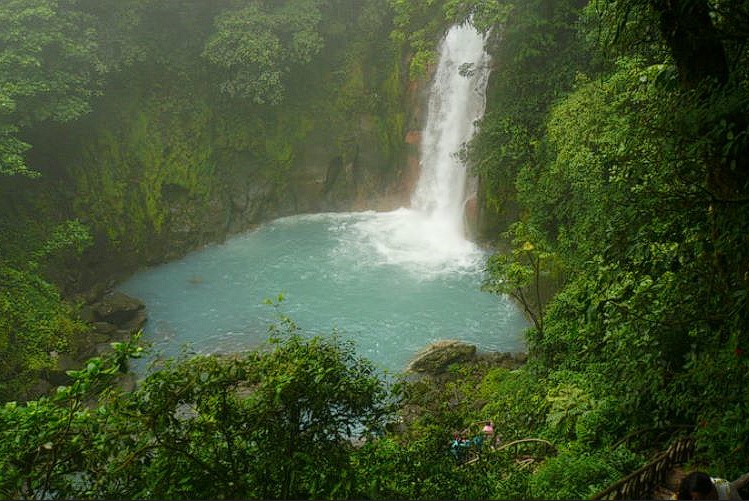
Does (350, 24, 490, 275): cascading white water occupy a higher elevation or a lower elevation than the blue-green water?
higher

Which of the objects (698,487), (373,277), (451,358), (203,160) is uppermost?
(203,160)

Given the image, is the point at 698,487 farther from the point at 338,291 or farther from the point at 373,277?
the point at 373,277

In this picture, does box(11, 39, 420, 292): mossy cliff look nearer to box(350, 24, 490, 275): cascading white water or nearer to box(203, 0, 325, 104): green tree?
box(350, 24, 490, 275): cascading white water

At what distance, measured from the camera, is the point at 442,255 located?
17703 millimetres

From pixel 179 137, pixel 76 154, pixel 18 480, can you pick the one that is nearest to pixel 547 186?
pixel 18 480

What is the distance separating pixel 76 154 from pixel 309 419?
51.7 ft

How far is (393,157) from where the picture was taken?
2136 cm

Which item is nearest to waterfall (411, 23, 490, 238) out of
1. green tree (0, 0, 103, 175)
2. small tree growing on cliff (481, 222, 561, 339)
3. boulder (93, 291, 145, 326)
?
small tree growing on cliff (481, 222, 561, 339)

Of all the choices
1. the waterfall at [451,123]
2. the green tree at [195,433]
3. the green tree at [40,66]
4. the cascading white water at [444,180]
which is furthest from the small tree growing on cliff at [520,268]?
the green tree at [40,66]

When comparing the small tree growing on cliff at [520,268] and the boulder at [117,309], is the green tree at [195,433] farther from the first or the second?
the boulder at [117,309]

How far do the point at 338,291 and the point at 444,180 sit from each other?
21.2ft

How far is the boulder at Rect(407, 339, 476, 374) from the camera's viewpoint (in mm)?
12133

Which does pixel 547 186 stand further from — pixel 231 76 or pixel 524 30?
pixel 231 76

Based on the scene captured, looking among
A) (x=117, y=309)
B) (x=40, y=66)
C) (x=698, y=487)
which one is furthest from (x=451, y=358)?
(x=40, y=66)
